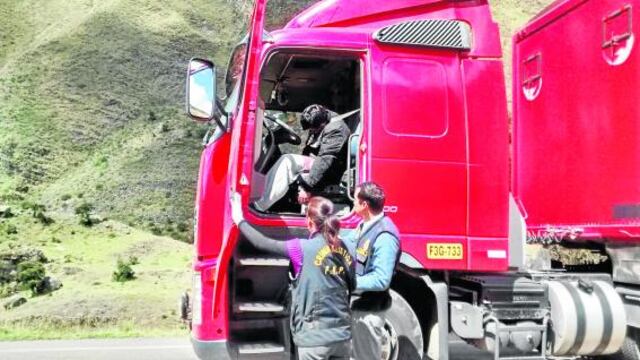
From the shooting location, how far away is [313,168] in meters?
5.40

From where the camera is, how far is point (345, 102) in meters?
6.24

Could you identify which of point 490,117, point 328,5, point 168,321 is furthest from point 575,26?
point 168,321

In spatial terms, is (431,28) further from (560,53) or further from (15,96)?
(15,96)

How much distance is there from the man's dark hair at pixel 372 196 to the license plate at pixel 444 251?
0.89m

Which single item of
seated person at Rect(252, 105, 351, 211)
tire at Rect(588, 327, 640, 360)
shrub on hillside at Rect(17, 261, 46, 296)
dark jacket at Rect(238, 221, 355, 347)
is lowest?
shrub on hillside at Rect(17, 261, 46, 296)

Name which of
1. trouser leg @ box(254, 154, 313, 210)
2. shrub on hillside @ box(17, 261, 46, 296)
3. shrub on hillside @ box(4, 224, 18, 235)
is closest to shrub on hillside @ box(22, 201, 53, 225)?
shrub on hillside @ box(4, 224, 18, 235)

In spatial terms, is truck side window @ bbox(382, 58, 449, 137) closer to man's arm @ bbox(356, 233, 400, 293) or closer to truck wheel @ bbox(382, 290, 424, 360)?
man's arm @ bbox(356, 233, 400, 293)

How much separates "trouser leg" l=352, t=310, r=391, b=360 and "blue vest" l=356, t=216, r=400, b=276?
0.46 meters

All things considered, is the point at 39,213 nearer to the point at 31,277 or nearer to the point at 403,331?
the point at 31,277

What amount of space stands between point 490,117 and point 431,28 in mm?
838

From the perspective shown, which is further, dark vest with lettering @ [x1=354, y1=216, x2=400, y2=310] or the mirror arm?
the mirror arm

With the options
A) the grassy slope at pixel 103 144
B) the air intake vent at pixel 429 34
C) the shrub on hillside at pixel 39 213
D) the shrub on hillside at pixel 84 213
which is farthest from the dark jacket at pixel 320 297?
the shrub on hillside at pixel 39 213

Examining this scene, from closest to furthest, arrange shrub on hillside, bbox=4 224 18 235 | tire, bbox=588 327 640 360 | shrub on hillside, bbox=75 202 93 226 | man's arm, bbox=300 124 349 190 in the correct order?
man's arm, bbox=300 124 349 190, tire, bbox=588 327 640 360, shrub on hillside, bbox=4 224 18 235, shrub on hillside, bbox=75 202 93 226

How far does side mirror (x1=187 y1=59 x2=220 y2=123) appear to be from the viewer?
5.12 metres
